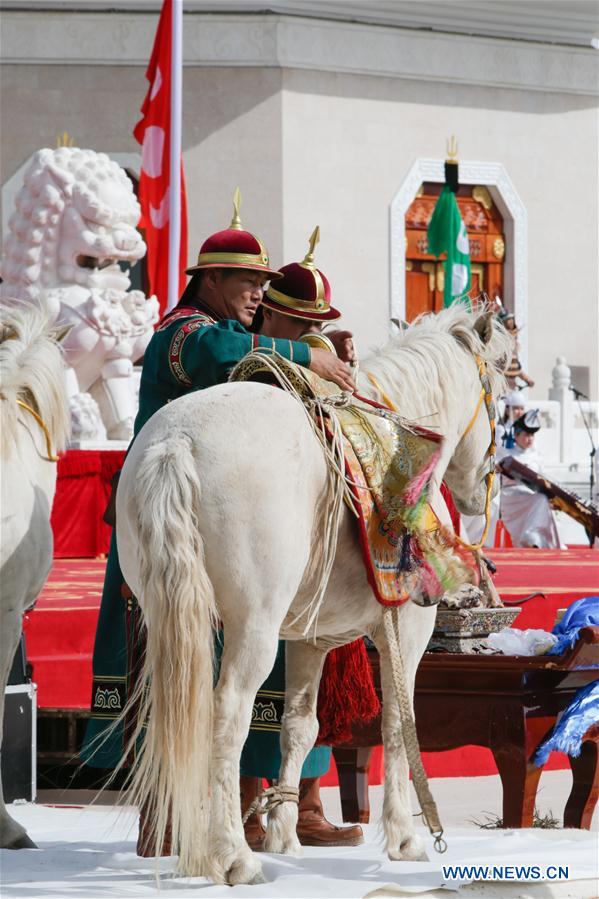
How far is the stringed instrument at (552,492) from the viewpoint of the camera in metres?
11.4

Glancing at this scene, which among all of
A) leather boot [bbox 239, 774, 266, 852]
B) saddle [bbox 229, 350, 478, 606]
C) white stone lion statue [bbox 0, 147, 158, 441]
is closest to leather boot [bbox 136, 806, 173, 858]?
leather boot [bbox 239, 774, 266, 852]

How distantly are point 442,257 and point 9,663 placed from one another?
14627 mm

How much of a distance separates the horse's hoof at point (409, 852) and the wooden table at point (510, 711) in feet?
3.08

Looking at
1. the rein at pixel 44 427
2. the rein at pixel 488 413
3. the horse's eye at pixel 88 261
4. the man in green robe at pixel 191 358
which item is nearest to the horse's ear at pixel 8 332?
the rein at pixel 44 427

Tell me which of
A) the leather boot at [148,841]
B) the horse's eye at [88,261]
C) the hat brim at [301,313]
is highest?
the horse's eye at [88,261]

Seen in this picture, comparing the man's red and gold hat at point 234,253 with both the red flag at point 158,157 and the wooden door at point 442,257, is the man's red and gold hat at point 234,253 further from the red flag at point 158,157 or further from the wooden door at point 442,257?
the wooden door at point 442,257

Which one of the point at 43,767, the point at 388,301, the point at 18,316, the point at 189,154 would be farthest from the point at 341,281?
the point at 18,316

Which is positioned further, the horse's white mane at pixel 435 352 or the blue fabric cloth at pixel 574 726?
the blue fabric cloth at pixel 574 726

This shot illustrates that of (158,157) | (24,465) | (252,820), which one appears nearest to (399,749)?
(252,820)

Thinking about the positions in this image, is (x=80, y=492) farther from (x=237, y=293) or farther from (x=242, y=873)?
(x=242, y=873)

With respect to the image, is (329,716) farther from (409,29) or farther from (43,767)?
(409,29)

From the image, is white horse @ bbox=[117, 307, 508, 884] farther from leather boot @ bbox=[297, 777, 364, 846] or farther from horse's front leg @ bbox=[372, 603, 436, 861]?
leather boot @ bbox=[297, 777, 364, 846]

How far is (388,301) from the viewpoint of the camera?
17.4 meters

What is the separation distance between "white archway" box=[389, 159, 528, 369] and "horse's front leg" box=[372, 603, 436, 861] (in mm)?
13745
